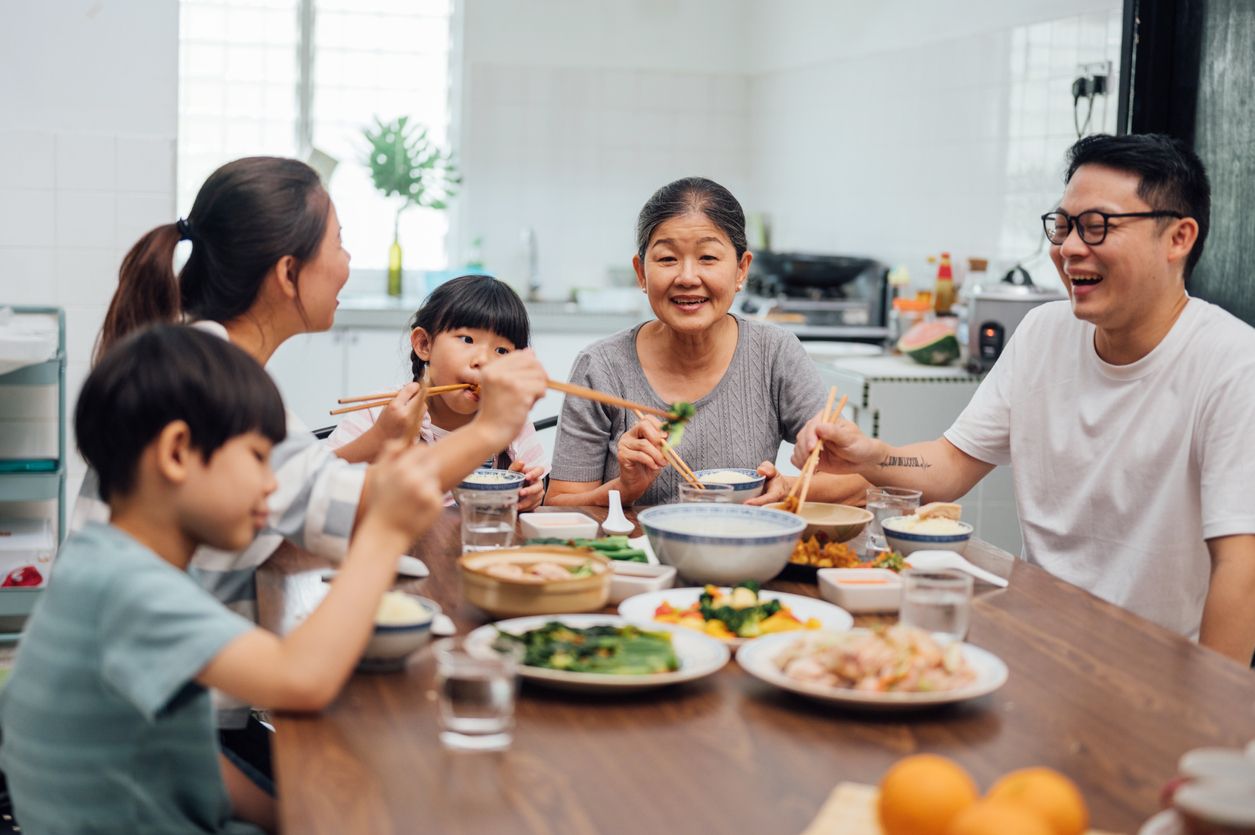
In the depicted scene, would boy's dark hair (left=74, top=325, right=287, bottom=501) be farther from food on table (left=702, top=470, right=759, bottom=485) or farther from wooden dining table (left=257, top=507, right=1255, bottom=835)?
food on table (left=702, top=470, right=759, bottom=485)

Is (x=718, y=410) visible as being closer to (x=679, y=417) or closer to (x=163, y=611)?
(x=679, y=417)

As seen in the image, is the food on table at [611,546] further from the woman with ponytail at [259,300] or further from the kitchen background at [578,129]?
the kitchen background at [578,129]

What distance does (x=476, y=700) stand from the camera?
116cm

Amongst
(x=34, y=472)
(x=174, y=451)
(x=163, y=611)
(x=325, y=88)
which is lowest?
(x=34, y=472)

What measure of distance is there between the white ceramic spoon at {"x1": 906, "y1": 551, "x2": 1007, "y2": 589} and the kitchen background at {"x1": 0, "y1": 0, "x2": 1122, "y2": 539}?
2.48 meters

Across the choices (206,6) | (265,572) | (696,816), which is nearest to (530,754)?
(696,816)

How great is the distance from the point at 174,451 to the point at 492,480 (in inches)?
36.2

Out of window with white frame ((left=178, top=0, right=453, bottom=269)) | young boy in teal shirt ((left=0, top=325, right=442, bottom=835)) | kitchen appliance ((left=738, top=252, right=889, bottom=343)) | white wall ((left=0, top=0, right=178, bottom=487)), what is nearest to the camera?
young boy in teal shirt ((left=0, top=325, right=442, bottom=835))

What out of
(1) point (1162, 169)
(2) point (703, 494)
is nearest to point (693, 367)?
(2) point (703, 494)

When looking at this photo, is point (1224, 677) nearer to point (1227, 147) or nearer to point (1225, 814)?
point (1225, 814)

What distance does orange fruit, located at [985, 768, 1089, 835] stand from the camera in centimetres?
93

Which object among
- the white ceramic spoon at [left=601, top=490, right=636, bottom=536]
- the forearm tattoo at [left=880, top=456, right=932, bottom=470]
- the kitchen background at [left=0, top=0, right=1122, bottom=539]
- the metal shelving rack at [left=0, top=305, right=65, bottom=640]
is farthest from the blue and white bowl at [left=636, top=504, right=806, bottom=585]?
the kitchen background at [left=0, top=0, right=1122, bottom=539]

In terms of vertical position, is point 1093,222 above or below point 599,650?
above

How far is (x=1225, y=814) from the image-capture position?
886 millimetres
